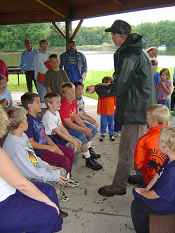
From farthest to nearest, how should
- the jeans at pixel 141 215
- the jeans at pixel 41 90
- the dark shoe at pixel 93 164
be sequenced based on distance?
the jeans at pixel 41 90 < the dark shoe at pixel 93 164 < the jeans at pixel 141 215

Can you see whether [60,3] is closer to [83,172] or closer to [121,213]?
[83,172]

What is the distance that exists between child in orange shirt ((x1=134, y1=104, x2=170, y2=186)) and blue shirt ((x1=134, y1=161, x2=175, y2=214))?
26.0 inches

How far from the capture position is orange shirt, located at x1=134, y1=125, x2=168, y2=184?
3.38m

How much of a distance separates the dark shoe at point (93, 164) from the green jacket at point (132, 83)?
113cm

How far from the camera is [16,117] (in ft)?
11.1

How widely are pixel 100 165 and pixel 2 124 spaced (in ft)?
8.71

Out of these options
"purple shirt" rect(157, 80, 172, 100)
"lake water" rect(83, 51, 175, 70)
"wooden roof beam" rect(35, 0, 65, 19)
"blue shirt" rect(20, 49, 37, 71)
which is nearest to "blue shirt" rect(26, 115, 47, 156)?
"purple shirt" rect(157, 80, 172, 100)

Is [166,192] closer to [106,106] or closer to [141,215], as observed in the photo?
[141,215]

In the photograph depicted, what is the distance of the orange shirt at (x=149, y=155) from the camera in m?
3.38

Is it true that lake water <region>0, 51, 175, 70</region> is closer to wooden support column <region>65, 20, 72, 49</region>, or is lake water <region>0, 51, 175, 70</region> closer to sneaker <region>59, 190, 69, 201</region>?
wooden support column <region>65, 20, 72, 49</region>

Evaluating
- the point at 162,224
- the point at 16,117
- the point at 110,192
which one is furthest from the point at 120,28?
the point at 162,224

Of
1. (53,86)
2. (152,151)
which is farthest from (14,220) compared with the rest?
(53,86)

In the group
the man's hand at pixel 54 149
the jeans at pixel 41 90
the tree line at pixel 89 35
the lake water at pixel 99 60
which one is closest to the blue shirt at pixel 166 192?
the man's hand at pixel 54 149

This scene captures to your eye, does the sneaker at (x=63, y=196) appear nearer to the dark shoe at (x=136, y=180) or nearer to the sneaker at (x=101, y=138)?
the dark shoe at (x=136, y=180)
